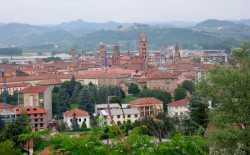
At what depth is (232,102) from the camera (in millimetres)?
5551

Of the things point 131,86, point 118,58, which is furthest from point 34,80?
point 118,58

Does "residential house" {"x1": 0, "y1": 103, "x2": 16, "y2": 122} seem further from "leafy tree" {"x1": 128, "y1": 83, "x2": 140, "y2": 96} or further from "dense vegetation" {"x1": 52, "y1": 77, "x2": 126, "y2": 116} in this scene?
"leafy tree" {"x1": 128, "y1": 83, "x2": 140, "y2": 96}

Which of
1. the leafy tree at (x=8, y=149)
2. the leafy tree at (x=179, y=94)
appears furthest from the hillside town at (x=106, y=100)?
the leafy tree at (x=8, y=149)

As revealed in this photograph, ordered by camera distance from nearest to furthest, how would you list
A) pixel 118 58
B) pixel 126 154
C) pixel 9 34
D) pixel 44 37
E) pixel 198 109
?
pixel 126 154
pixel 198 109
pixel 118 58
pixel 44 37
pixel 9 34

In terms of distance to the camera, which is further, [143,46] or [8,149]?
[143,46]

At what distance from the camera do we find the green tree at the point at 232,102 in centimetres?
521

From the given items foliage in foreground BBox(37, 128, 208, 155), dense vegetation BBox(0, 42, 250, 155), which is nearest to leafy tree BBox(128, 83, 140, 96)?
dense vegetation BBox(0, 42, 250, 155)

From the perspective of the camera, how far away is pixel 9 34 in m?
126

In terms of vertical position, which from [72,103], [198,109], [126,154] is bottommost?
[72,103]

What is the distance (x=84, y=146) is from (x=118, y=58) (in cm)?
4052

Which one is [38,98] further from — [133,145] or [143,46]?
[143,46]

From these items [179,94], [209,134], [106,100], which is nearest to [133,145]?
[209,134]

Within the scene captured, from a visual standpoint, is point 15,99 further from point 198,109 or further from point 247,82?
point 247,82

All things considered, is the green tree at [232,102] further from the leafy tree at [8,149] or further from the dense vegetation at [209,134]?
the leafy tree at [8,149]
